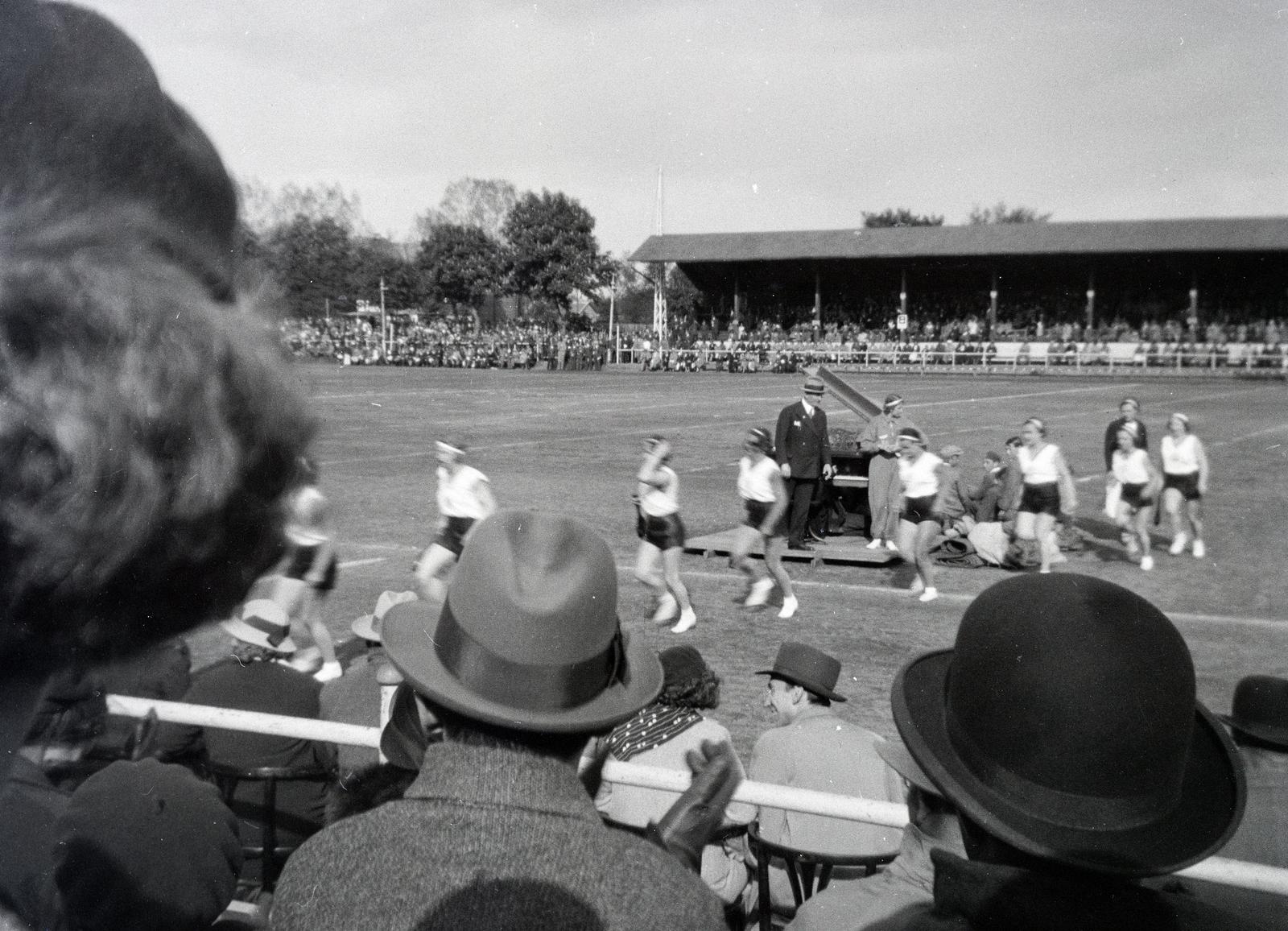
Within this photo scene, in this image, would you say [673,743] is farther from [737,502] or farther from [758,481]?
[737,502]

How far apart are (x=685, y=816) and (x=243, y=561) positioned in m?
1.12

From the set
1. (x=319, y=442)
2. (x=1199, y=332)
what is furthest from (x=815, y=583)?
(x=1199, y=332)

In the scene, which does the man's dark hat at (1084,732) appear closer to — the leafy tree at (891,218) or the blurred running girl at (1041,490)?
the blurred running girl at (1041,490)

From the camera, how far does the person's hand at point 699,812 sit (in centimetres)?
156

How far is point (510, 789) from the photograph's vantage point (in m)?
1.26

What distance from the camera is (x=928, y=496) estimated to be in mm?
9484

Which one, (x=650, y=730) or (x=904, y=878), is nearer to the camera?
(x=904, y=878)

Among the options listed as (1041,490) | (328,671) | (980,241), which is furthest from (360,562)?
(980,241)

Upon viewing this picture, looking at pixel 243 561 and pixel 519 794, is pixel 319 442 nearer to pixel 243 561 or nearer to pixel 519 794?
pixel 243 561

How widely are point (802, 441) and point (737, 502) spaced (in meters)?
2.95

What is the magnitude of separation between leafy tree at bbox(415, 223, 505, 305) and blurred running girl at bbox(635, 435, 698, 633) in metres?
3.18

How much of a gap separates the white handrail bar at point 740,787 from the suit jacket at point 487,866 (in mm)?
300

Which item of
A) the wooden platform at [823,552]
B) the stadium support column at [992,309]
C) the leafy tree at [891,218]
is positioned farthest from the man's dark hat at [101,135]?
the leafy tree at [891,218]

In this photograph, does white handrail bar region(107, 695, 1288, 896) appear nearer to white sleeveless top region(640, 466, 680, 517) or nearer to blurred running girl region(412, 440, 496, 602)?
blurred running girl region(412, 440, 496, 602)
